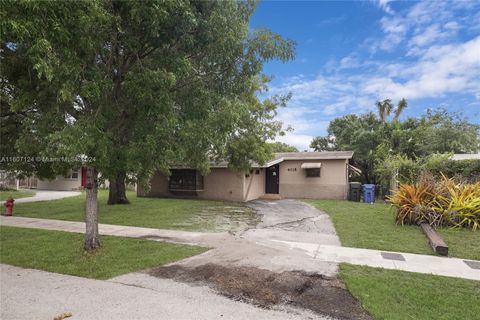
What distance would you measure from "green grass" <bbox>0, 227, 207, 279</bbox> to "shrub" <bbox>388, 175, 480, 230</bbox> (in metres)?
7.03

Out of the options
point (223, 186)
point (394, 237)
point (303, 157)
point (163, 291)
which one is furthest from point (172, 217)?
point (303, 157)

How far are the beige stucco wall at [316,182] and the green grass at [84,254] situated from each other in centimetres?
1424

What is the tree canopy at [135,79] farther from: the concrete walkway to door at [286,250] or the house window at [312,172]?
the house window at [312,172]

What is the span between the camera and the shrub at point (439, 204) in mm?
9625

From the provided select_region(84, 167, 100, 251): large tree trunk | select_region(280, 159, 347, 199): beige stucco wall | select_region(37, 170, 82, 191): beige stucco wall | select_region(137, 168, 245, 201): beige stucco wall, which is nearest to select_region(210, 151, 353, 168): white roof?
select_region(280, 159, 347, 199): beige stucco wall

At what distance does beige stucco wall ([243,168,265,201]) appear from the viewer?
754 inches

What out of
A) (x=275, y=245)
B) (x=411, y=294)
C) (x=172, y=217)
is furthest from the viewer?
(x=172, y=217)

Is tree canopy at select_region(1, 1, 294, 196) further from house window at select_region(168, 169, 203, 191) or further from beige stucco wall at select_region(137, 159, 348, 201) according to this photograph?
house window at select_region(168, 169, 203, 191)

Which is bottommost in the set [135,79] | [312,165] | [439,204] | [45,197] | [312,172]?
[45,197]

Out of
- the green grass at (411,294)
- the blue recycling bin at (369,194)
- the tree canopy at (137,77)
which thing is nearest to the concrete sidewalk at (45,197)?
the tree canopy at (137,77)

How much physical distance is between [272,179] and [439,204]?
12.7m

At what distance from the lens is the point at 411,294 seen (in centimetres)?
459

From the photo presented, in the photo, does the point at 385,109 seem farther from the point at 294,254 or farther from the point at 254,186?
the point at 294,254

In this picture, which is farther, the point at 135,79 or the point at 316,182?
the point at 316,182
